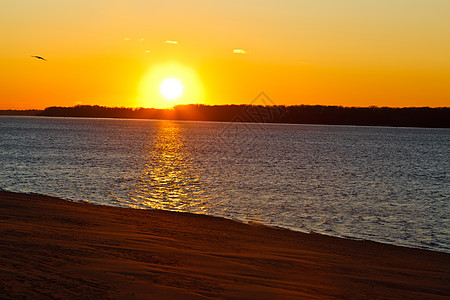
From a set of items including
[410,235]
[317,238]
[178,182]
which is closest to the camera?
[317,238]

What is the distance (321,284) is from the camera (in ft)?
32.6

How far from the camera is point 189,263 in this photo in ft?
35.4

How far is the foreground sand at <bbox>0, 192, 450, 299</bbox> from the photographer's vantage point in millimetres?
8711

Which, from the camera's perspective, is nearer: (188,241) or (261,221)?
(188,241)

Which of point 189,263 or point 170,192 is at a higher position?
point 189,263

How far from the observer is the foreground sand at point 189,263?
8711mm

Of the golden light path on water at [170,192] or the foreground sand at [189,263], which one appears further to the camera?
the golden light path on water at [170,192]

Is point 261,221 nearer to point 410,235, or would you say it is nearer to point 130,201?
point 410,235

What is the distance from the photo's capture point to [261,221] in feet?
72.1

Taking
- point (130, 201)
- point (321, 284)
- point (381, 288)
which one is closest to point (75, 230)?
point (321, 284)

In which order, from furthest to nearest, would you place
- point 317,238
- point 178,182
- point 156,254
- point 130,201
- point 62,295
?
point 178,182, point 130,201, point 317,238, point 156,254, point 62,295

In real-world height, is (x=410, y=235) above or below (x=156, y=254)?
below

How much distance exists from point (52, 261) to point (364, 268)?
7.42 m

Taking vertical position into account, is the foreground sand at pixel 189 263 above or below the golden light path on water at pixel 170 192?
above
